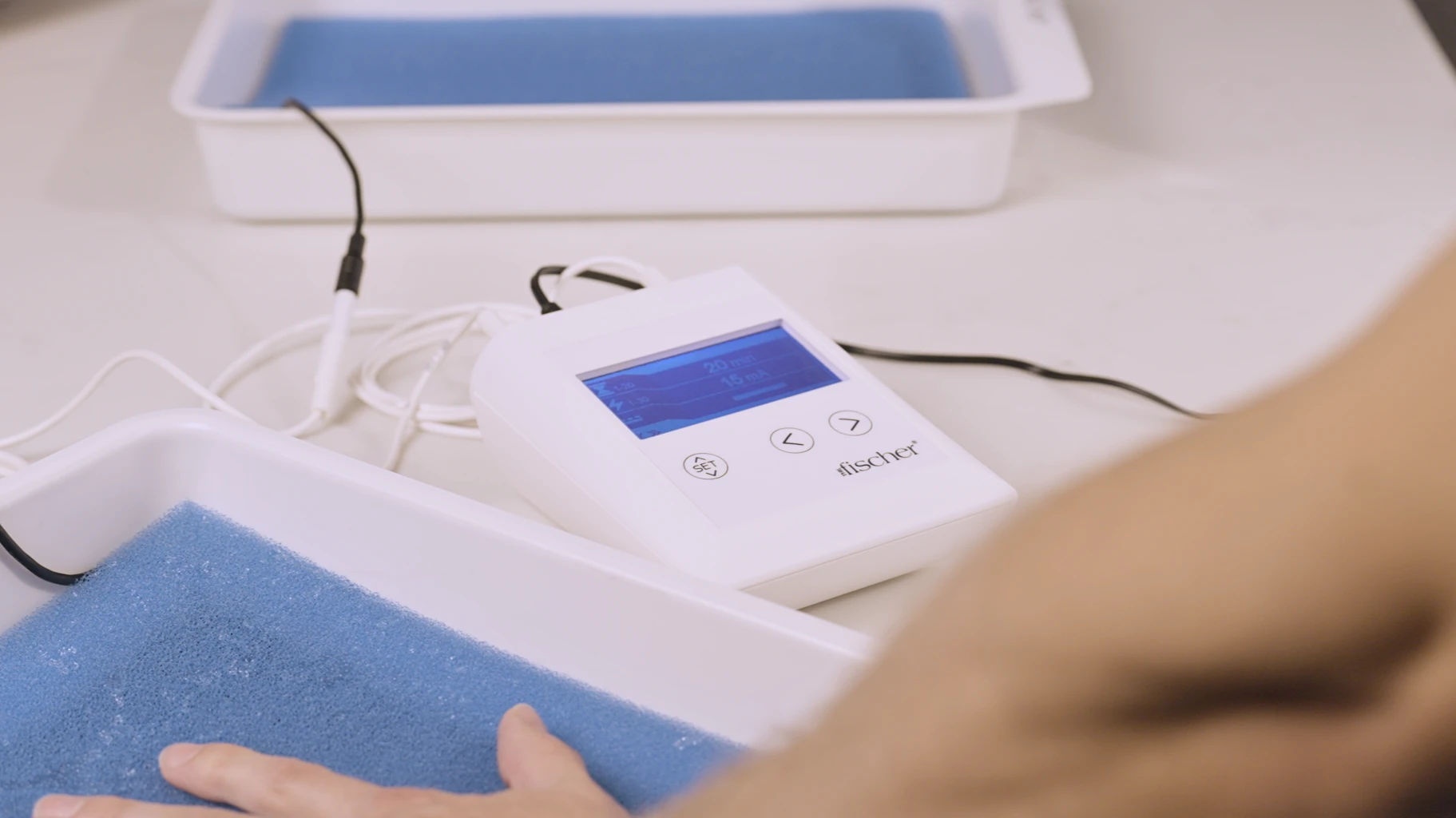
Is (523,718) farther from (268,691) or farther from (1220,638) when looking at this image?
(1220,638)

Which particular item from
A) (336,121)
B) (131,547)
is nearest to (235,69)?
(336,121)

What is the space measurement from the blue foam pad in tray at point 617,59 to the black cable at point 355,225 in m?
0.08

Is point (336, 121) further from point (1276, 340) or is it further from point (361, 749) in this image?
point (1276, 340)

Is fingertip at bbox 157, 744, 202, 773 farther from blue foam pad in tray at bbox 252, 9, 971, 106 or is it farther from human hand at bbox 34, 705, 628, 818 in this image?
blue foam pad in tray at bbox 252, 9, 971, 106

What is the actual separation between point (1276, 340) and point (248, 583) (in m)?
0.54

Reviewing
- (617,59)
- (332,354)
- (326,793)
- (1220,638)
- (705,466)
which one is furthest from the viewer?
(617,59)

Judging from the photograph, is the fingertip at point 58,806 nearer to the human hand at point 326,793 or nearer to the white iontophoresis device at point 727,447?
the human hand at point 326,793

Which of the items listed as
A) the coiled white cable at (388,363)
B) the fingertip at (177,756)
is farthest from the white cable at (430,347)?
the fingertip at (177,756)

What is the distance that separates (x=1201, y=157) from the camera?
87cm

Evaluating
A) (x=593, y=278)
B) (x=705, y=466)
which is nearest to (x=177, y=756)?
(x=705, y=466)

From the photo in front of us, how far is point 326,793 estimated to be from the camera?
16.2 inches

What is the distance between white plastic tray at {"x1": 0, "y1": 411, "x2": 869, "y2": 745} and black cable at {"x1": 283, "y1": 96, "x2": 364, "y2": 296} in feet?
0.56

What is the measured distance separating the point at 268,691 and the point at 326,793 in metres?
0.07

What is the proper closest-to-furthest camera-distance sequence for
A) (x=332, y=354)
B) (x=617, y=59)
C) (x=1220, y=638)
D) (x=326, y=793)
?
(x=1220, y=638) → (x=326, y=793) → (x=332, y=354) → (x=617, y=59)
